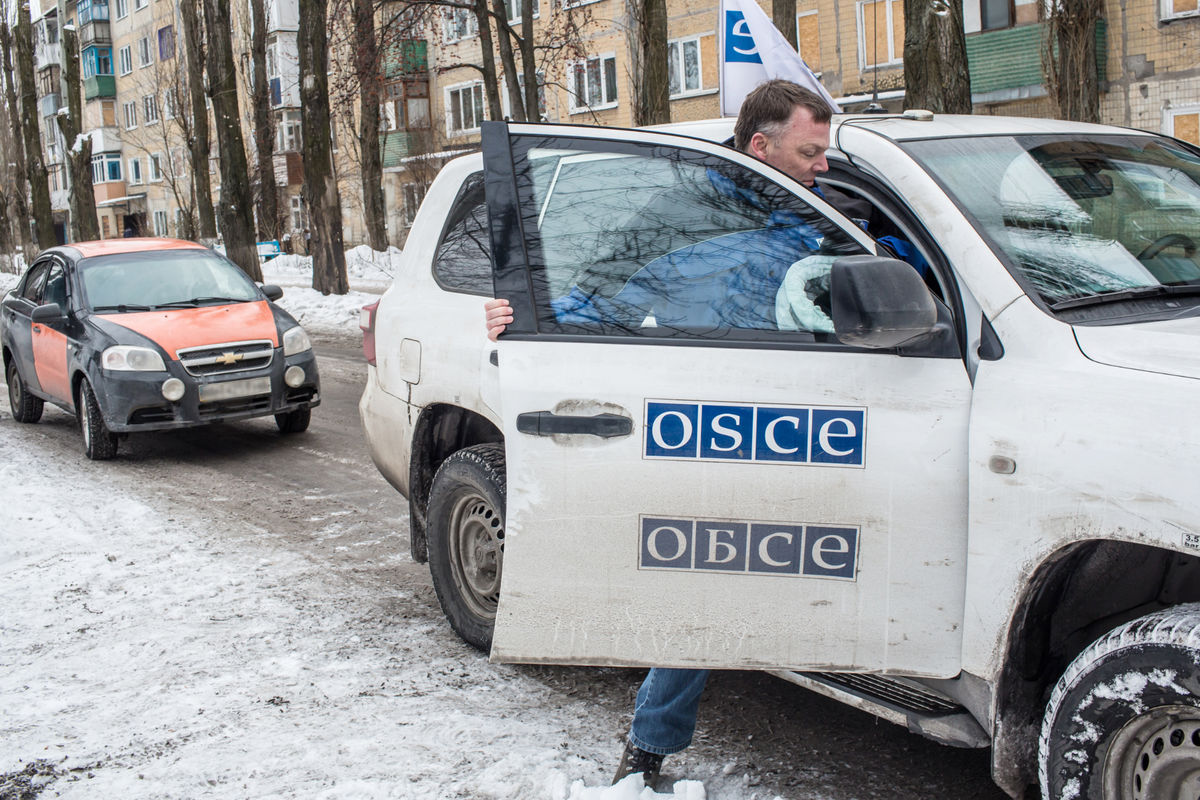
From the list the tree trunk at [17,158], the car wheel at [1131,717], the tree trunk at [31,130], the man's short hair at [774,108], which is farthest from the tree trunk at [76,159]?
the car wheel at [1131,717]

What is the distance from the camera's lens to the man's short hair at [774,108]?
10.9ft

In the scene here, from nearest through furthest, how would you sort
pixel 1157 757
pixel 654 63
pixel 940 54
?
pixel 1157 757 < pixel 940 54 < pixel 654 63

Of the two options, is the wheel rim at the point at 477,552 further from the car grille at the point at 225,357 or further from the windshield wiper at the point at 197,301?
the windshield wiper at the point at 197,301

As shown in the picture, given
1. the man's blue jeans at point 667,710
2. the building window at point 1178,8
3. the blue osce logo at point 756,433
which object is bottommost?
the man's blue jeans at point 667,710

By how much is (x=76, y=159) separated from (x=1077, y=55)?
1025 inches

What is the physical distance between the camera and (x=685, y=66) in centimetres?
3550

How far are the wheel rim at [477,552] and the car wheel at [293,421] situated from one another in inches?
201

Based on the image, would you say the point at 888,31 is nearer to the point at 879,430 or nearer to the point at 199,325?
the point at 199,325

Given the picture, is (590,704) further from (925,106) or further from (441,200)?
(925,106)

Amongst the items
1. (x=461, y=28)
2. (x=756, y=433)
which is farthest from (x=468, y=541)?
(x=461, y=28)

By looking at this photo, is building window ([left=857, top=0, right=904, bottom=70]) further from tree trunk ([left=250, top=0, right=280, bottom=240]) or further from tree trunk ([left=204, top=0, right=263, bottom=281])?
tree trunk ([left=250, top=0, right=280, bottom=240])

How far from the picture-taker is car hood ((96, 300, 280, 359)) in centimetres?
868

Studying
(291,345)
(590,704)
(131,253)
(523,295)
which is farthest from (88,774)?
(131,253)

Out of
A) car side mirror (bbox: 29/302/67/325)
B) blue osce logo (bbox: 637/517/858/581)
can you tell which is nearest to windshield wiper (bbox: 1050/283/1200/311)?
blue osce logo (bbox: 637/517/858/581)
